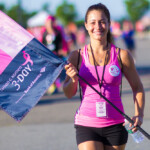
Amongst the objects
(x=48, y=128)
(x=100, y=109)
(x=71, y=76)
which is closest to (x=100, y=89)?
(x=100, y=109)

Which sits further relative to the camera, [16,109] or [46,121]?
[46,121]

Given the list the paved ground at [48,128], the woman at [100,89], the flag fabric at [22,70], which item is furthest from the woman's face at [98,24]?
the paved ground at [48,128]

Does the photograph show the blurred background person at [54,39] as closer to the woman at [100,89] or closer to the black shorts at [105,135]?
the woman at [100,89]

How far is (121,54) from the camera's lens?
3.80 m

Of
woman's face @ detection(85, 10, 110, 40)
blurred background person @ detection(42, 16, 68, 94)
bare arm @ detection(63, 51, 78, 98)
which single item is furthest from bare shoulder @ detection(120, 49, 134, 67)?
blurred background person @ detection(42, 16, 68, 94)

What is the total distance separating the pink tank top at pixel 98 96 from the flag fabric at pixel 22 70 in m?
0.24

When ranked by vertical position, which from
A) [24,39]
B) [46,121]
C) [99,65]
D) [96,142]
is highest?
[24,39]

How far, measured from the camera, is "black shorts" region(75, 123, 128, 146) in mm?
3686

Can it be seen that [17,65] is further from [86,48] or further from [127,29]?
[127,29]

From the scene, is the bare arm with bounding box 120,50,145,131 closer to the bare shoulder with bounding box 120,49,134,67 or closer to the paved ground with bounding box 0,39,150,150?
the bare shoulder with bounding box 120,49,134,67

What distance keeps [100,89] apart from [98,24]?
21.6 inches

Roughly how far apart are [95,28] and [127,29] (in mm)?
15732

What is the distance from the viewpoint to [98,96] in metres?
3.72

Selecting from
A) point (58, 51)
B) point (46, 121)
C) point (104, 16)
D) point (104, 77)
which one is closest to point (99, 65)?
point (104, 77)
